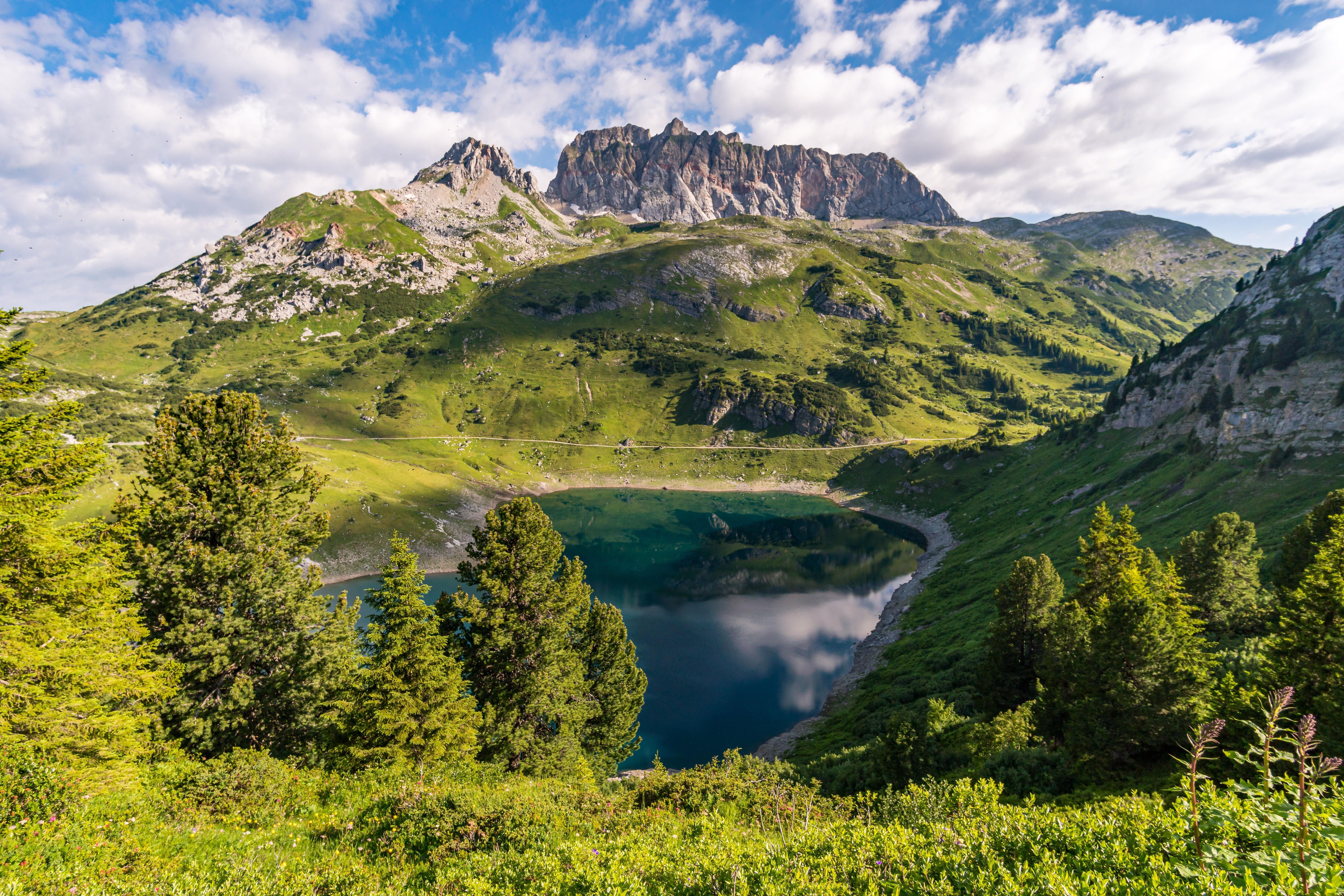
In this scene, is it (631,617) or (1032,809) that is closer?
(1032,809)

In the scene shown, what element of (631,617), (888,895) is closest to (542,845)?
(888,895)

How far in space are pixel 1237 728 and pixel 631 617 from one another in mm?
88021

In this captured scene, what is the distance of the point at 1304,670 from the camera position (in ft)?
66.3

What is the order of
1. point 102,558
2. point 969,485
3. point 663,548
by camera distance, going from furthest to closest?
point 969,485
point 663,548
point 102,558

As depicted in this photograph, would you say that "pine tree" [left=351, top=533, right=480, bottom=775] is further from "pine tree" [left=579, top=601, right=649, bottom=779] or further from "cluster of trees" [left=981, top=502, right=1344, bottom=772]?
"cluster of trees" [left=981, top=502, right=1344, bottom=772]

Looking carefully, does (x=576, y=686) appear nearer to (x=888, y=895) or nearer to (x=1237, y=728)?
(x=888, y=895)

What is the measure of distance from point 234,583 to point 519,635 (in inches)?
542

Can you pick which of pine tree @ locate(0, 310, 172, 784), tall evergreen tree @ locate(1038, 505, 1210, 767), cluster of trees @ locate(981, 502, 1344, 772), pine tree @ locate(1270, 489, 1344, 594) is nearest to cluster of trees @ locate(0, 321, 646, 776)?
pine tree @ locate(0, 310, 172, 784)

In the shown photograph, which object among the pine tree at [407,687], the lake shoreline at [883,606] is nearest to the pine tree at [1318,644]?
the pine tree at [407,687]

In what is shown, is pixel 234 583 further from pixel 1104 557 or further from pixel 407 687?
pixel 1104 557

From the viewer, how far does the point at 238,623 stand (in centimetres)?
2178

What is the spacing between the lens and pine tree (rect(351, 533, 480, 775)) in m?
23.8

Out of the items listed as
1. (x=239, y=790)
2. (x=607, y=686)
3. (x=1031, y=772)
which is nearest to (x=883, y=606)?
(x=607, y=686)

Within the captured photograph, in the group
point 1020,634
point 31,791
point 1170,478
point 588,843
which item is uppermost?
point 31,791
